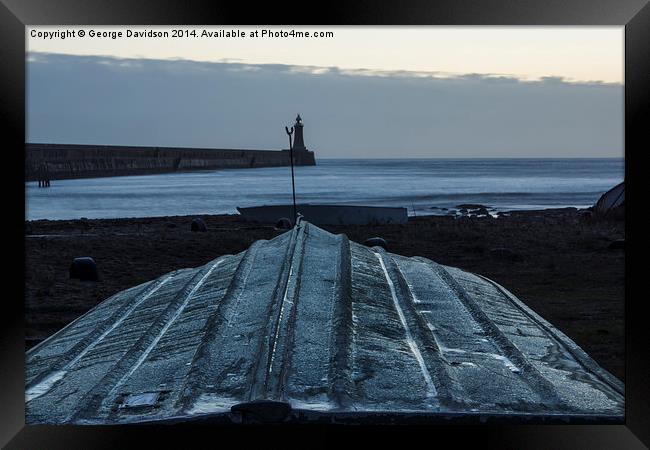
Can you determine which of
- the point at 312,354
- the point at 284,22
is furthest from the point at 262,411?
the point at 284,22

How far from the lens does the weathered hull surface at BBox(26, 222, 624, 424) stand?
4402mm

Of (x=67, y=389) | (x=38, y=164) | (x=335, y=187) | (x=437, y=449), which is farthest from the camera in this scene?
(x=335, y=187)

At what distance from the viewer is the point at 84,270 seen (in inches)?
458

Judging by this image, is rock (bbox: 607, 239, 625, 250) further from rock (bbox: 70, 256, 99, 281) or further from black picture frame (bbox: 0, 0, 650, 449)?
black picture frame (bbox: 0, 0, 650, 449)

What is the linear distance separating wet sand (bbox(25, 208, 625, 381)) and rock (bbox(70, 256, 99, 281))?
119mm

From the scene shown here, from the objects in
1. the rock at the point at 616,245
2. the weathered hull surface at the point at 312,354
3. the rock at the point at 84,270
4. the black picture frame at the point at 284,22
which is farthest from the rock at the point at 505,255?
the black picture frame at the point at 284,22

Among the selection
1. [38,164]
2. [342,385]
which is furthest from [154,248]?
[38,164]

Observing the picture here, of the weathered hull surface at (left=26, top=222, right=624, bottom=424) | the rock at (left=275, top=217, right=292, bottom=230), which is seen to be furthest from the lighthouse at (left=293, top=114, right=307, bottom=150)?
the weathered hull surface at (left=26, top=222, right=624, bottom=424)

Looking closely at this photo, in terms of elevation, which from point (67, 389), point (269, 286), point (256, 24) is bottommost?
point (67, 389)

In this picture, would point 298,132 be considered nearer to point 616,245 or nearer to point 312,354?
point 616,245

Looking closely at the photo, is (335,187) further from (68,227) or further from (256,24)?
(256,24)

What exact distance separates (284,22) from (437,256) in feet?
36.1

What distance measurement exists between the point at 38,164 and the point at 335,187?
15194mm

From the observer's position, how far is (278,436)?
3.64 m
